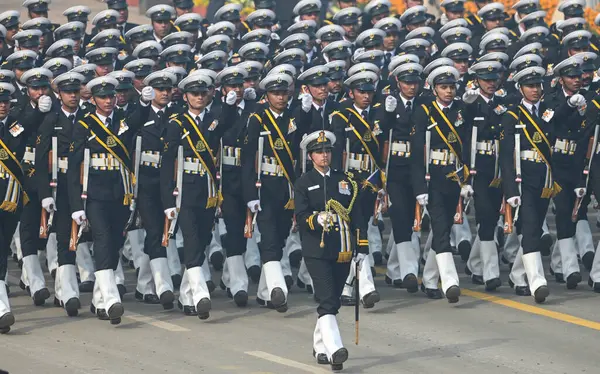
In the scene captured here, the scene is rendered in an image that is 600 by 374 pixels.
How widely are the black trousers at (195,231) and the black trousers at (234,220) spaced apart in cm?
47

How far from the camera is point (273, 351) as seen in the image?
1605 centimetres

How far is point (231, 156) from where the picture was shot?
18.8 metres

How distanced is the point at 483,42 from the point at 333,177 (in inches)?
281

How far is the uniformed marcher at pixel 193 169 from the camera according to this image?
58.7 feet

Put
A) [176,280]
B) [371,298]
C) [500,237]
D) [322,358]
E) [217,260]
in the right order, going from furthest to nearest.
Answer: [500,237] < [217,260] < [176,280] < [371,298] < [322,358]

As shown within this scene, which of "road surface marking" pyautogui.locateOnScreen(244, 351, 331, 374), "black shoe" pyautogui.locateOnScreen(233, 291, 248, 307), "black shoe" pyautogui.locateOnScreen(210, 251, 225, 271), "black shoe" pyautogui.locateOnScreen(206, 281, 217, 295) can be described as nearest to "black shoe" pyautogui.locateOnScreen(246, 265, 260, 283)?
"black shoe" pyautogui.locateOnScreen(206, 281, 217, 295)

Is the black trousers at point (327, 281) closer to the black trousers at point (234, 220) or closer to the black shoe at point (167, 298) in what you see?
the black shoe at point (167, 298)

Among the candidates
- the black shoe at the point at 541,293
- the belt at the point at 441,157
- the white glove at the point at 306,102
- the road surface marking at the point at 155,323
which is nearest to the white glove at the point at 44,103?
the road surface marking at the point at 155,323

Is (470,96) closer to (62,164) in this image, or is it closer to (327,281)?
(327,281)

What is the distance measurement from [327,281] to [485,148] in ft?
14.3

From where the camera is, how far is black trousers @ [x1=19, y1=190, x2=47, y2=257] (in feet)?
60.2

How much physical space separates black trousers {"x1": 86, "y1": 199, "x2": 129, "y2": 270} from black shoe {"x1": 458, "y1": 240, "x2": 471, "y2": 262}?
16.3ft

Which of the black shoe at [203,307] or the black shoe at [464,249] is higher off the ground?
the black shoe at [464,249]

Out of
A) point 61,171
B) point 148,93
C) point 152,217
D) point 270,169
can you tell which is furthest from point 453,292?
point 61,171
